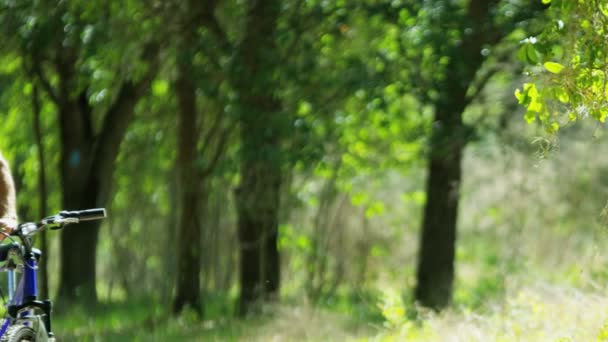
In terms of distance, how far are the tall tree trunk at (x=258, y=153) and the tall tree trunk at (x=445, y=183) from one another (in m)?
1.94

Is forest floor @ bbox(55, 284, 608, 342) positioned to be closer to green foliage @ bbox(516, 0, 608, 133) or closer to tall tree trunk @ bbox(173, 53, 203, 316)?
tall tree trunk @ bbox(173, 53, 203, 316)

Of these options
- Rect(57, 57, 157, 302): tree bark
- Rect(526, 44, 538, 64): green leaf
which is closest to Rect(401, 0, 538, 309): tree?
Rect(57, 57, 157, 302): tree bark

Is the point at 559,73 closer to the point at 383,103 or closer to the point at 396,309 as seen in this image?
the point at 396,309

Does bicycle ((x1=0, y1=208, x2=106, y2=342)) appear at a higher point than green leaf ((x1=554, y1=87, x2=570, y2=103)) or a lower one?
lower

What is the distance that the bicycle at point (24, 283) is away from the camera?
15.8 ft

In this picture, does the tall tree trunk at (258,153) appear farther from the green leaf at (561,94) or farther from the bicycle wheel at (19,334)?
the bicycle wheel at (19,334)

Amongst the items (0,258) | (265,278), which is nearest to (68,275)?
(265,278)

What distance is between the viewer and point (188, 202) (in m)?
12.8

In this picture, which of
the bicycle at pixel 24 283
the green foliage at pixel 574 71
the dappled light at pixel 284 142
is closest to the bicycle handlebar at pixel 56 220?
the bicycle at pixel 24 283

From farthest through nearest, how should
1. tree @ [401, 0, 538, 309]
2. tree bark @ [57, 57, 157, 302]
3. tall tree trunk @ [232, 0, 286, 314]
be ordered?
tree bark @ [57, 57, 157, 302] < tall tree trunk @ [232, 0, 286, 314] < tree @ [401, 0, 538, 309]

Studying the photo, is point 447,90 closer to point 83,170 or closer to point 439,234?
point 439,234

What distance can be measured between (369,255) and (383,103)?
23.8 feet

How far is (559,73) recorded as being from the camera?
5.57 metres

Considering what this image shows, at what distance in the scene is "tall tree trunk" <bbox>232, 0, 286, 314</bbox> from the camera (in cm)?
1093
